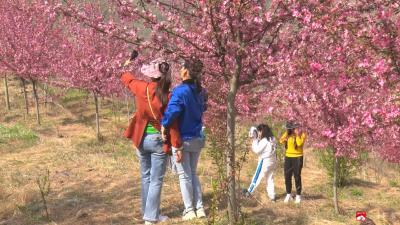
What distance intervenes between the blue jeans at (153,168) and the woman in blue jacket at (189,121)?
0.21m

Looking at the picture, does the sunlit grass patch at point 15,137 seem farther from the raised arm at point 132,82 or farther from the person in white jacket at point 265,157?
the raised arm at point 132,82

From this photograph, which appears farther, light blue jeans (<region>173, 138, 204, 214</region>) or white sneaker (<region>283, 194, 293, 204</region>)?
white sneaker (<region>283, 194, 293, 204</region>)

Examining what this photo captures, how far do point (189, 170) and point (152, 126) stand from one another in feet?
2.27

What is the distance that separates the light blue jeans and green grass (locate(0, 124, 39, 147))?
327 inches

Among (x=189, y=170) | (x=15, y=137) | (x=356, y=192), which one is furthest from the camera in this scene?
(x=15, y=137)

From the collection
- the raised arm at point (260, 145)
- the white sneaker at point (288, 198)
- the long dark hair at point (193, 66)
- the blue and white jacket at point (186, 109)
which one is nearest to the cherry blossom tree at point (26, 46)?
the raised arm at point (260, 145)

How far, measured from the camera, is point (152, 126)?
562 cm

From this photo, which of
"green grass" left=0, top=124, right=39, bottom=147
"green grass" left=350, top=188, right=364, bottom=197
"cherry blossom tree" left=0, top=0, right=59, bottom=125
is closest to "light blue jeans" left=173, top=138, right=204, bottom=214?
"green grass" left=350, top=188, right=364, bottom=197

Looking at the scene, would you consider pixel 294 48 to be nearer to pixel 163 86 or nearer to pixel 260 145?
pixel 163 86

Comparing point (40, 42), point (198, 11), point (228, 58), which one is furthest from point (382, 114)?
point (40, 42)

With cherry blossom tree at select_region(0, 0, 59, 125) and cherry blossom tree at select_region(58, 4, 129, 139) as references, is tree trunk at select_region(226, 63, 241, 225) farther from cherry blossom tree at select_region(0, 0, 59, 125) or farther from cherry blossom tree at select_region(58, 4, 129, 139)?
cherry blossom tree at select_region(0, 0, 59, 125)

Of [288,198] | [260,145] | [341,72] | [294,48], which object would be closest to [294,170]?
[288,198]

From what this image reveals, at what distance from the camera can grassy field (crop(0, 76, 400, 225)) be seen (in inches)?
263

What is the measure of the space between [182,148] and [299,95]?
2.09 metres
